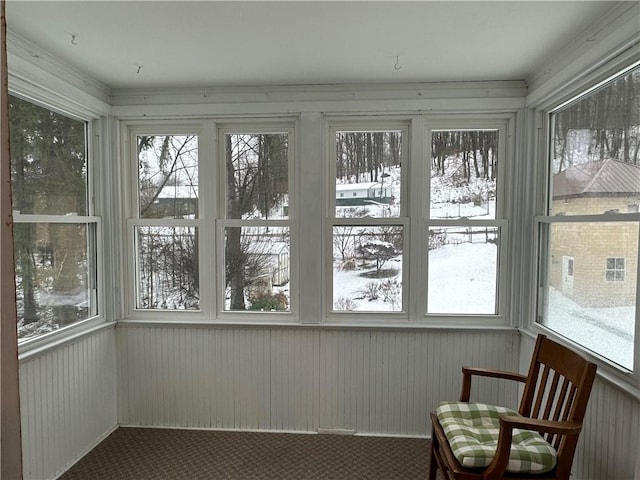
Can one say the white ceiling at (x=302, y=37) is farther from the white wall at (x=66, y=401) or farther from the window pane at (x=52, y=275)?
the white wall at (x=66, y=401)

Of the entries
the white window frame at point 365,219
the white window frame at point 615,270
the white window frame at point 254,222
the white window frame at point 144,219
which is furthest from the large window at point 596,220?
the white window frame at point 144,219

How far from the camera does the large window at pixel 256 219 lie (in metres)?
2.60

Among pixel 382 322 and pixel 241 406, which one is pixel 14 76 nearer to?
pixel 241 406

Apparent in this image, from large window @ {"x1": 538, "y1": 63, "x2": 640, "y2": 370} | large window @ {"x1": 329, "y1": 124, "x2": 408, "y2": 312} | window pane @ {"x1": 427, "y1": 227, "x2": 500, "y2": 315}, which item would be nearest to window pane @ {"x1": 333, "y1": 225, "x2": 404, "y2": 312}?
large window @ {"x1": 329, "y1": 124, "x2": 408, "y2": 312}

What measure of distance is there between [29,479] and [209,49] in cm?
257

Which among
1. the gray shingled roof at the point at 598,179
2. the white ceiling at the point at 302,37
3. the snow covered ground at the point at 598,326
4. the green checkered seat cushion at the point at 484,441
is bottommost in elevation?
the green checkered seat cushion at the point at 484,441

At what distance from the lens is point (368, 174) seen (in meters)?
2.56

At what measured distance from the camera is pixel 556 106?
2137mm

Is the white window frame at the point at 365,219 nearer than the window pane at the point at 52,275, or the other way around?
the window pane at the point at 52,275

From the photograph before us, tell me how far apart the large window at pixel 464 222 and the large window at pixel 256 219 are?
1.06 m

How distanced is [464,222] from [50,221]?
8.77 ft

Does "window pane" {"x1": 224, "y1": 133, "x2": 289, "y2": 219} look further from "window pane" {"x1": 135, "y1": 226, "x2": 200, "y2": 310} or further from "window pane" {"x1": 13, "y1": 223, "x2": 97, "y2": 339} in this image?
"window pane" {"x1": 13, "y1": 223, "x2": 97, "y2": 339}

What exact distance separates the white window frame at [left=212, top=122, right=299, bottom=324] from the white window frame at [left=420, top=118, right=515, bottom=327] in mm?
932

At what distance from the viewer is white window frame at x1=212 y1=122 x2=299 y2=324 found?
2.58 m
